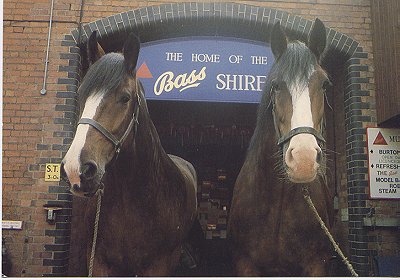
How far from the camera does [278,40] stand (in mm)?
3025

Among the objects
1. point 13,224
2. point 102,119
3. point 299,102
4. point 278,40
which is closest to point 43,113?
point 13,224

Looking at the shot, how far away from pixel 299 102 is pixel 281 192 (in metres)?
0.68

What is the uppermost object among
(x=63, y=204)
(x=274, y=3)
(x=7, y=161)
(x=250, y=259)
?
(x=274, y=3)

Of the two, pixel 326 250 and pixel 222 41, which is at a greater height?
pixel 222 41

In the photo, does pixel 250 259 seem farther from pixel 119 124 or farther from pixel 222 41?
pixel 222 41

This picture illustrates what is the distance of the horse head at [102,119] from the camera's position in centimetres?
239

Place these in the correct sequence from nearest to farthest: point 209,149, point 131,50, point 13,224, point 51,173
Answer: point 131,50, point 13,224, point 51,173, point 209,149

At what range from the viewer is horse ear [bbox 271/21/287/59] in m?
3.01

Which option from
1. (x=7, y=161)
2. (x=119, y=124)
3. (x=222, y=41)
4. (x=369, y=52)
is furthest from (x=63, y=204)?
(x=369, y=52)

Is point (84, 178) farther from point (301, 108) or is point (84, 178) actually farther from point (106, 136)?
point (301, 108)

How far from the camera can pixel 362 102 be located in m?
4.45

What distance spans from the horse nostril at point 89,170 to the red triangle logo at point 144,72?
2.20 m

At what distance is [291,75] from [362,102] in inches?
80.1

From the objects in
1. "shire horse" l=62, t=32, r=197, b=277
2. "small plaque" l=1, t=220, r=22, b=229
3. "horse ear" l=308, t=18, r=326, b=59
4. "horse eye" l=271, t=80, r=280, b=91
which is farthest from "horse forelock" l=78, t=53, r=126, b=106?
"small plaque" l=1, t=220, r=22, b=229
